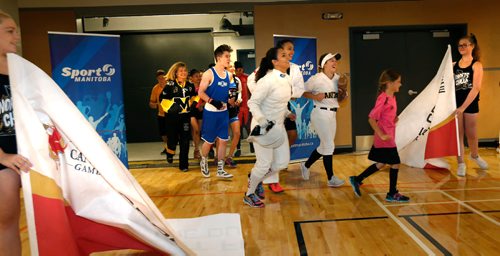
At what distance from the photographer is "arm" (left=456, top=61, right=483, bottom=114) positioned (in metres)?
5.27

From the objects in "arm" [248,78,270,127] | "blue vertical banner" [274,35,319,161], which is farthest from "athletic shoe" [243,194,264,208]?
"blue vertical banner" [274,35,319,161]

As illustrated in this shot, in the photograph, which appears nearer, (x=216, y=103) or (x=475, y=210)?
(x=475, y=210)

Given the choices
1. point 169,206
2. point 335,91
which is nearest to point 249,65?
point 335,91

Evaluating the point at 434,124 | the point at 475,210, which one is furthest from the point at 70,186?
the point at 434,124

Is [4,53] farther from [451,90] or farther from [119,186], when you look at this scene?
[451,90]

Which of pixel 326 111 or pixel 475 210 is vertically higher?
pixel 326 111

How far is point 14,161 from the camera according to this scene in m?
2.01

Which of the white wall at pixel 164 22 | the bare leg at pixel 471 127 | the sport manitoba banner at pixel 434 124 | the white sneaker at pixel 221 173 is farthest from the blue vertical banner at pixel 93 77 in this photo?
the white wall at pixel 164 22

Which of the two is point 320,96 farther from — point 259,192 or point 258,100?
point 259,192

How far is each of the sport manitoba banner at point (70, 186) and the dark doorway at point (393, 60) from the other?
5.77 metres

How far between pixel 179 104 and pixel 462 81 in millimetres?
4027

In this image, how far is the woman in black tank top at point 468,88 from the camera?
527cm

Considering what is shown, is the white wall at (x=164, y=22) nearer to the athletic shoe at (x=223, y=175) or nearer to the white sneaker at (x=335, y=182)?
the athletic shoe at (x=223, y=175)

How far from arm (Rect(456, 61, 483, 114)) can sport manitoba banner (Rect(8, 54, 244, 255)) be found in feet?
13.7
